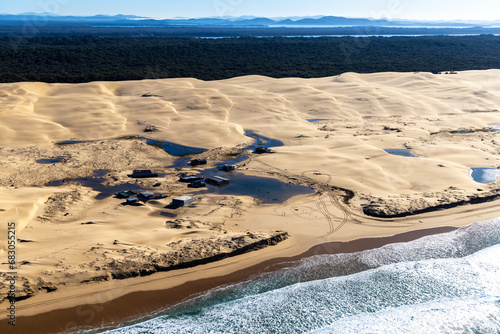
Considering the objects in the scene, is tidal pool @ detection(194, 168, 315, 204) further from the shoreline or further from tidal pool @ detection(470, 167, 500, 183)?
tidal pool @ detection(470, 167, 500, 183)

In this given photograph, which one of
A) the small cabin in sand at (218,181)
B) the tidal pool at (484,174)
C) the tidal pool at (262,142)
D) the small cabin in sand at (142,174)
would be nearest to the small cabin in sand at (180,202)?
the small cabin in sand at (218,181)

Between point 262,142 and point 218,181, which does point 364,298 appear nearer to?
point 218,181

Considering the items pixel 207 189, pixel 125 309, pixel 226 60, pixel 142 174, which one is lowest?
pixel 125 309

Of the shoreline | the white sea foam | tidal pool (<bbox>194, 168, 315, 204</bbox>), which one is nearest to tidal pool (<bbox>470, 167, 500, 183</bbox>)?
the white sea foam

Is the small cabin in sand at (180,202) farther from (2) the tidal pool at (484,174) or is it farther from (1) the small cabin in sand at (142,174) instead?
(2) the tidal pool at (484,174)

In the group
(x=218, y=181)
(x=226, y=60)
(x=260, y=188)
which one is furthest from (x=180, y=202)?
(x=226, y=60)
